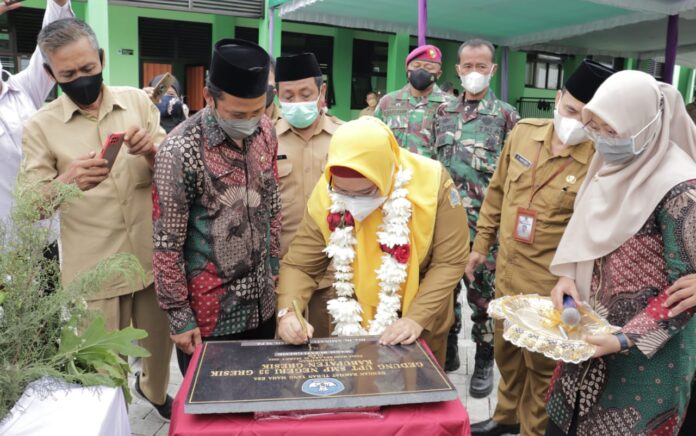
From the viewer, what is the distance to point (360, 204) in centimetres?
198

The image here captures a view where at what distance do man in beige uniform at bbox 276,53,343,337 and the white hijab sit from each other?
159 centimetres

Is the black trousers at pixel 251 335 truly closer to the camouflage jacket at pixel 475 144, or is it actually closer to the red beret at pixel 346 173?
the red beret at pixel 346 173

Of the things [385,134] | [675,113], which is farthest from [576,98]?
[385,134]

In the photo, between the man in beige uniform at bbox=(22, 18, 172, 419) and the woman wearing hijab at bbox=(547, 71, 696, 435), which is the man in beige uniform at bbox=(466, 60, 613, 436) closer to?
the woman wearing hijab at bbox=(547, 71, 696, 435)

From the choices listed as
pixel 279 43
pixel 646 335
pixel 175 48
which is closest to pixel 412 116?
pixel 646 335

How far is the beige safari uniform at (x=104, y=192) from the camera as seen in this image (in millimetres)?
2312

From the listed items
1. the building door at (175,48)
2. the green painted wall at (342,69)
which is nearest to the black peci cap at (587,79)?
the building door at (175,48)

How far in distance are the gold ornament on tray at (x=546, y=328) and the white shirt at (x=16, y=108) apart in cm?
234

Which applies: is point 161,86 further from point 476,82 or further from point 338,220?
point 476,82

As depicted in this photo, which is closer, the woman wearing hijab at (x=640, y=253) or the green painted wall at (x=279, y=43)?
the woman wearing hijab at (x=640, y=253)

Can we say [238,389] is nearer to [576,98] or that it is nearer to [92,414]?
[92,414]

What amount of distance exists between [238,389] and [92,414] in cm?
35

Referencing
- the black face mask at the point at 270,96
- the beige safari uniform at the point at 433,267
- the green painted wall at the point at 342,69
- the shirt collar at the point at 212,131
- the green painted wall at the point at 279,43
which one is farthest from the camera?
the green painted wall at the point at 342,69

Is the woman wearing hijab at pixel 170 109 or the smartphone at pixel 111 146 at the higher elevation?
the woman wearing hijab at pixel 170 109
